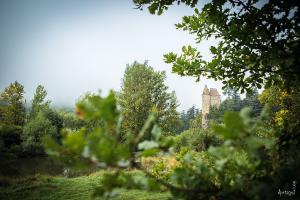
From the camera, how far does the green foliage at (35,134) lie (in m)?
34.3

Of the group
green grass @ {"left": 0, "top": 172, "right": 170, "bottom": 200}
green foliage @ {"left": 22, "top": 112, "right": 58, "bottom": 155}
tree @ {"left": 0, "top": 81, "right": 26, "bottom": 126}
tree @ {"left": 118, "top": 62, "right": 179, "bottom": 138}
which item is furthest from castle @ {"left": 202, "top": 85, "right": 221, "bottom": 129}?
green grass @ {"left": 0, "top": 172, "right": 170, "bottom": 200}

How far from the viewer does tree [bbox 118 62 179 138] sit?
36188mm

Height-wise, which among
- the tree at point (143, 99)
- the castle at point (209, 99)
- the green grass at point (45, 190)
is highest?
the castle at point (209, 99)

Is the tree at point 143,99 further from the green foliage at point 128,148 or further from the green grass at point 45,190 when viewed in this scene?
the green foliage at point 128,148

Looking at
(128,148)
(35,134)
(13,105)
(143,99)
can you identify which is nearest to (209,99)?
(143,99)

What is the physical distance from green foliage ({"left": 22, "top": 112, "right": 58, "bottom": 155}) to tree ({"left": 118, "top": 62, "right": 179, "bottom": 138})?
1104 centimetres

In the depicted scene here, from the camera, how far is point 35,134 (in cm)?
3562

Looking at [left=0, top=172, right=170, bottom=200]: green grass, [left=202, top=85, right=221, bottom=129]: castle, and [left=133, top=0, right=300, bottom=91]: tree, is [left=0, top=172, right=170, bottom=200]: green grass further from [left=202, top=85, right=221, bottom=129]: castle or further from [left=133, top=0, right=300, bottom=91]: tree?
[left=202, top=85, right=221, bottom=129]: castle

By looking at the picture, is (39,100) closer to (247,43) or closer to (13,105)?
(13,105)

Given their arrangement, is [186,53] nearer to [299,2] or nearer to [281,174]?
[299,2]

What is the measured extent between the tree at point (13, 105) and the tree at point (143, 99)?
20044mm

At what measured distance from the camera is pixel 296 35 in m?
2.40

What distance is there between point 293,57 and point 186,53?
5.20ft

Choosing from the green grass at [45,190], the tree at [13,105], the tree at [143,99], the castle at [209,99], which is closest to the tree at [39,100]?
Result: the tree at [13,105]
